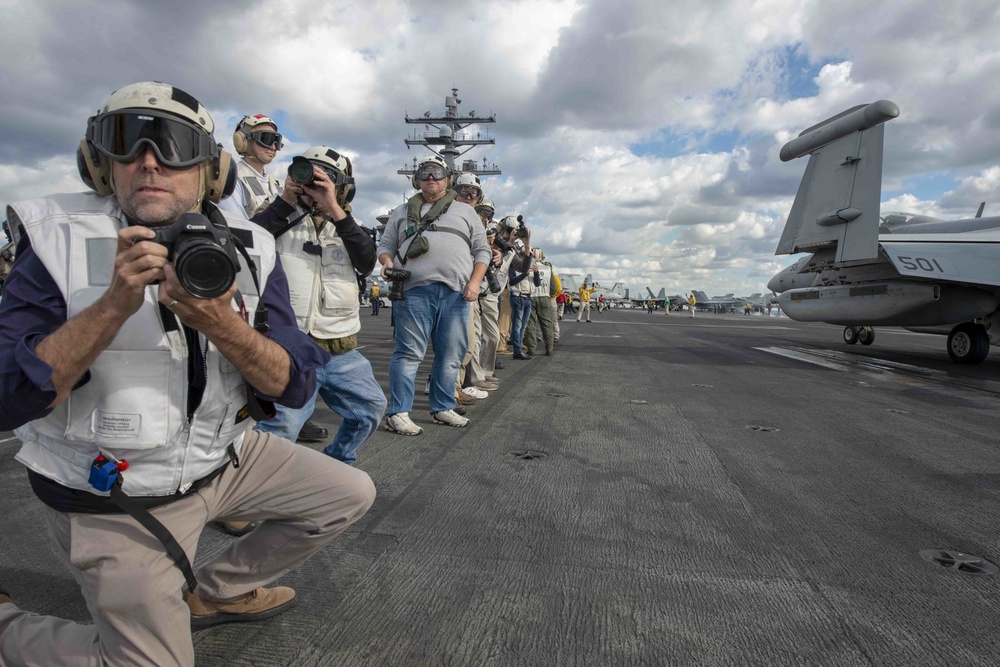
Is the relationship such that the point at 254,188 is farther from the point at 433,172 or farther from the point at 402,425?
the point at 402,425

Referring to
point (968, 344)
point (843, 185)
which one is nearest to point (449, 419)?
point (843, 185)

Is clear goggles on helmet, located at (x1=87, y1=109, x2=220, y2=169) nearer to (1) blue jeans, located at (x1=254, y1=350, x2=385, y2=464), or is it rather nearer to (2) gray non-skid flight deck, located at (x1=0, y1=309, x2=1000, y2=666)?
(2) gray non-skid flight deck, located at (x1=0, y1=309, x2=1000, y2=666)

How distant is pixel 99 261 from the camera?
1.38 meters

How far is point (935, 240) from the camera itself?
11.5 meters

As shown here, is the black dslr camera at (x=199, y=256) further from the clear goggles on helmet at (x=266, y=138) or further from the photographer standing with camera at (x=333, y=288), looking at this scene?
the clear goggles on helmet at (x=266, y=138)

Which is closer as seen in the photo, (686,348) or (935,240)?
(935,240)

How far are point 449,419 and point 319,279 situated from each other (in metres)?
2.11

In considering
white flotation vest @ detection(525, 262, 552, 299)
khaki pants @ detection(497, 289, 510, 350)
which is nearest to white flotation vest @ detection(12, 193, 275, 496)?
khaki pants @ detection(497, 289, 510, 350)

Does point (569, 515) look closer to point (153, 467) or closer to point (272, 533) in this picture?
point (272, 533)

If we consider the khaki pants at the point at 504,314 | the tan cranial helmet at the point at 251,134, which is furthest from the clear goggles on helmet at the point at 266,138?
the khaki pants at the point at 504,314

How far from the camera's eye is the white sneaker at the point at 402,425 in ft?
14.9

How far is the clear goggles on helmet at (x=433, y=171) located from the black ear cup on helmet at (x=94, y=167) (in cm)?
308

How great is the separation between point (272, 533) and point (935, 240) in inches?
547

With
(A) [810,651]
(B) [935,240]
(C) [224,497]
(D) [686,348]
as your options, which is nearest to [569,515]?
(A) [810,651]
